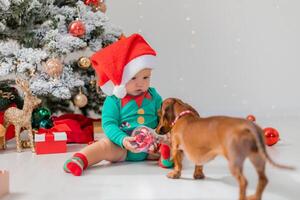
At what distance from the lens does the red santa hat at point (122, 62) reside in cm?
185

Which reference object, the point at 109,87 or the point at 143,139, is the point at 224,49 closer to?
the point at 109,87

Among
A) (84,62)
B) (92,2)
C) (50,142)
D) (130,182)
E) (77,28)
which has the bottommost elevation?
(130,182)

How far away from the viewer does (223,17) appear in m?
3.53

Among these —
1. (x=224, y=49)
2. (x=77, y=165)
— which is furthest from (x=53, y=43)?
(x=224, y=49)

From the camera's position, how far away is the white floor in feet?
5.10

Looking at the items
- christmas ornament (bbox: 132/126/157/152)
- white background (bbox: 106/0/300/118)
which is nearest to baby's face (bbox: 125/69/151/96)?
christmas ornament (bbox: 132/126/157/152)

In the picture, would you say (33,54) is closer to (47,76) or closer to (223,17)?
(47,76)

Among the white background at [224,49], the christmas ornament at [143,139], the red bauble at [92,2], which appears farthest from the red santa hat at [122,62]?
the white background at [224,49]

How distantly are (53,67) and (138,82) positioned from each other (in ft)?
2.03

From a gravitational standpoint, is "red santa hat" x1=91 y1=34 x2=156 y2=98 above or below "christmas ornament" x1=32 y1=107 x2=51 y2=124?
above

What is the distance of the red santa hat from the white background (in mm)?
1599

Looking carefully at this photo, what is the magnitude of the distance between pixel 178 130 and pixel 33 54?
1.04m

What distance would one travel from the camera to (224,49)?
3.57 metres

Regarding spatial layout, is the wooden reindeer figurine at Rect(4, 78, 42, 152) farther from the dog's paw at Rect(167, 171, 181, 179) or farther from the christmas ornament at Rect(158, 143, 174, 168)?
the dog's paw at Rect(167, 171, 181, 179)
